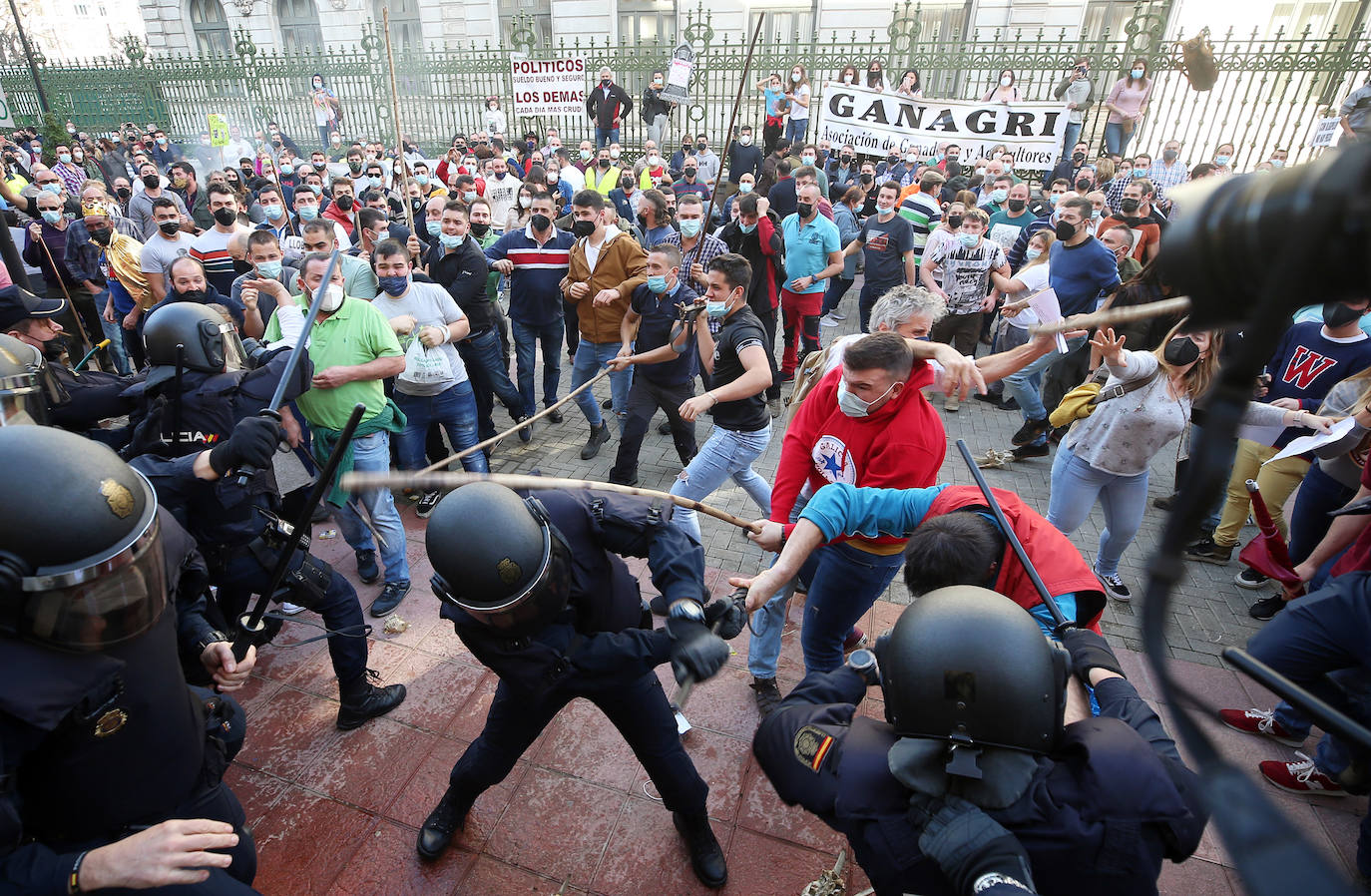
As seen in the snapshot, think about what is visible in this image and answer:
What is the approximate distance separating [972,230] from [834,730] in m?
6.52

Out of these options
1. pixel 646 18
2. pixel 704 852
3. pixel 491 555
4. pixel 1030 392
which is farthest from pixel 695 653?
pixel 646 18

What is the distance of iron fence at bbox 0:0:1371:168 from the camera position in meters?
16.0

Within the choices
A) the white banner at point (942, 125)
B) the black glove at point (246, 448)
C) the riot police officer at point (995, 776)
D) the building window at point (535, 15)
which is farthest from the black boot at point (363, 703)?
the building window at point (535, 15)

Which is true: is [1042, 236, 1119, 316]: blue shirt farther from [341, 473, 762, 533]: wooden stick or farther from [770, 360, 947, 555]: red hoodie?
[341, 473, 762, 533]: wooden stick

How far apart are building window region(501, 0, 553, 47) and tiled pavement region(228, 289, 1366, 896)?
84.5 feet

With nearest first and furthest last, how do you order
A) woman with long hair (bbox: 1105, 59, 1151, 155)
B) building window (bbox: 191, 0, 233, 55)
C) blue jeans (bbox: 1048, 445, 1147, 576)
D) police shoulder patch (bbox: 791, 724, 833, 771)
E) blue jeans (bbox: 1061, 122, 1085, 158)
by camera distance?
police shoulder patch (bbox: 791, 724, 833, 771) < blue jeans (bbox: 1048, 445, 1147, 576) < woman with long hair (bbox: 1105, 59, 1151, 155) < blue jeans (bbox: 1061, 122, 1085, 158) < building window (bbox: 191, 0, 233, 55)

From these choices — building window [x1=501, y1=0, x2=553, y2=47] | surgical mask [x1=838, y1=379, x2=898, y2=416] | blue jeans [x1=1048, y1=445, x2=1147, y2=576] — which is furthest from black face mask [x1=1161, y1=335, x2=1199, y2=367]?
building window [x1=501, y1=0, x2=553, y2=47]

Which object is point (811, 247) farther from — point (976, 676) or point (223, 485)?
point (976, 676)

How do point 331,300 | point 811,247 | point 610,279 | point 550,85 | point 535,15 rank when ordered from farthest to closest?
point 535,15 → point 550,85 → point 811,247 → point 610,279 → point 331,300

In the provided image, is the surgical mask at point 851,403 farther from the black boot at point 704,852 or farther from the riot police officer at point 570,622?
the black boot at point 704,852

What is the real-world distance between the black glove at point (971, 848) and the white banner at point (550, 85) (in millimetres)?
14175

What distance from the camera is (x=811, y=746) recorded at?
187 centimetres

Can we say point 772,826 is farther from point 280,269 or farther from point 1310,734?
point 280,269

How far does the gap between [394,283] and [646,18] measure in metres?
A: 22.8
